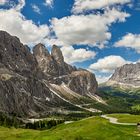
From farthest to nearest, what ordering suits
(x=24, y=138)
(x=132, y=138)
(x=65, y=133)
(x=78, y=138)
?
(x=24, y=138) → (x=65, y=133) → (x=78, y=138) → (x=132, y=138)

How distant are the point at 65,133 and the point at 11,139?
65.6 ft

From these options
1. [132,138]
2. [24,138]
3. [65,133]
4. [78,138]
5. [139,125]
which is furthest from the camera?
[139,125]

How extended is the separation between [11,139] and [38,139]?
16.3 m

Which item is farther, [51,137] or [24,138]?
[24,138]

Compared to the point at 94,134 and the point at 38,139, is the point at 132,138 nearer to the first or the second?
the point at 94,134

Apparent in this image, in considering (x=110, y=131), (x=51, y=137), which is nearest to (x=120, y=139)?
(x=110, y=131)

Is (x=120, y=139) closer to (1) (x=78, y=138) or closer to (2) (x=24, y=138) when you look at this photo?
(1) (x=78, y=138)

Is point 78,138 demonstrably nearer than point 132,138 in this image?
No

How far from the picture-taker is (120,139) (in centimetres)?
9138

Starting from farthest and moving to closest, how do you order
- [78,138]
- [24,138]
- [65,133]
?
[24,138] < [65,133] < [78,138]

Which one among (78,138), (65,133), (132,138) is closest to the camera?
(132,138)

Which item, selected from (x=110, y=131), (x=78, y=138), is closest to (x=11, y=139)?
(x=78, y=138)

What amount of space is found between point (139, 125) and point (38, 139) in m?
49.2

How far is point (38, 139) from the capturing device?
101375mm
